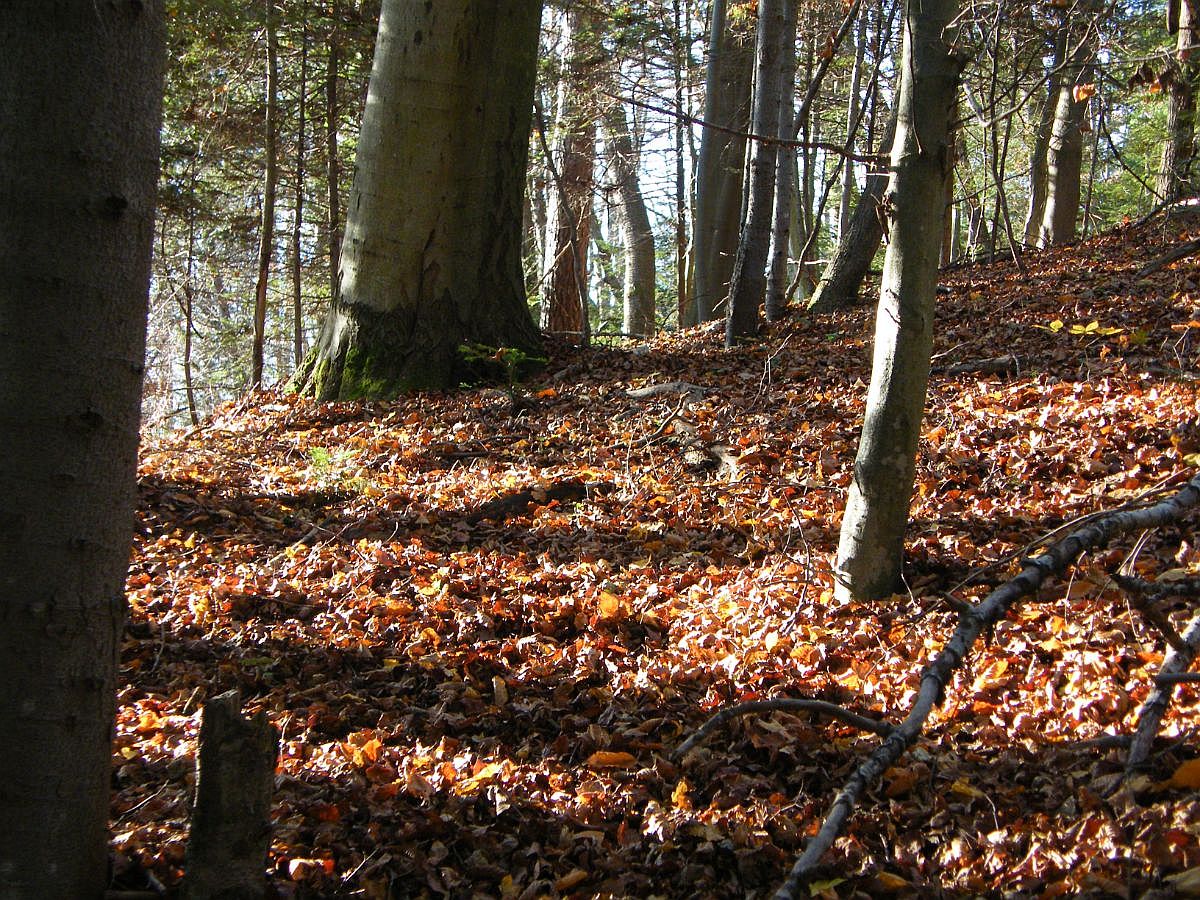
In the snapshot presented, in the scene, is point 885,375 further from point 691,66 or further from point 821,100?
point 821,100

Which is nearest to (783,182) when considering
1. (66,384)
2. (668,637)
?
(668,637)

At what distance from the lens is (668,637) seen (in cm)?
420

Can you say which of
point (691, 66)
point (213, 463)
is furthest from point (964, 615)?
point (691, 66)

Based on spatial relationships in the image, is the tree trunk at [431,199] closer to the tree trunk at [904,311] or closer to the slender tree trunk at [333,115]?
the slender tree trunk at [333,115]

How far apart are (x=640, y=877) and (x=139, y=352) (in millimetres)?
2103

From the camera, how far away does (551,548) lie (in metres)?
5.19

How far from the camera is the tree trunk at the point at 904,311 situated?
3.60 m

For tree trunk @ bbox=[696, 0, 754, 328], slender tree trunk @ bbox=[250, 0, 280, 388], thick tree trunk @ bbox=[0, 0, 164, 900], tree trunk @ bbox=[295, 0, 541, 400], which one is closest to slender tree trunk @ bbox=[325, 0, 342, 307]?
slender tree trunk @ bbox=[250, 0, 280, 388]

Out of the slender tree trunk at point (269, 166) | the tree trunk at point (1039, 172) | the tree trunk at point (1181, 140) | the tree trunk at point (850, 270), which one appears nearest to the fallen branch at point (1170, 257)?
the tree trunk at point (1181, 140)

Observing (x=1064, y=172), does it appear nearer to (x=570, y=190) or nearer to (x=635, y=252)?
(x=635, y=252)

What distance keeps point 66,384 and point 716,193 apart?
40.9ft

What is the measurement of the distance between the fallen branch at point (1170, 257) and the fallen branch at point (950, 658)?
654 cm

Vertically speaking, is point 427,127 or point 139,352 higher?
point 427,127

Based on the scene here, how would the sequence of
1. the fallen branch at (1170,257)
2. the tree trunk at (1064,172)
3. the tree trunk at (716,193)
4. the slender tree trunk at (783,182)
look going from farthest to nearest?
1. the tree trunk at (716,193)
2. the tree trunk at (1064,172)
3. the slender tree trunk at (783,182)
4. the fallen branch at (1170,257)
